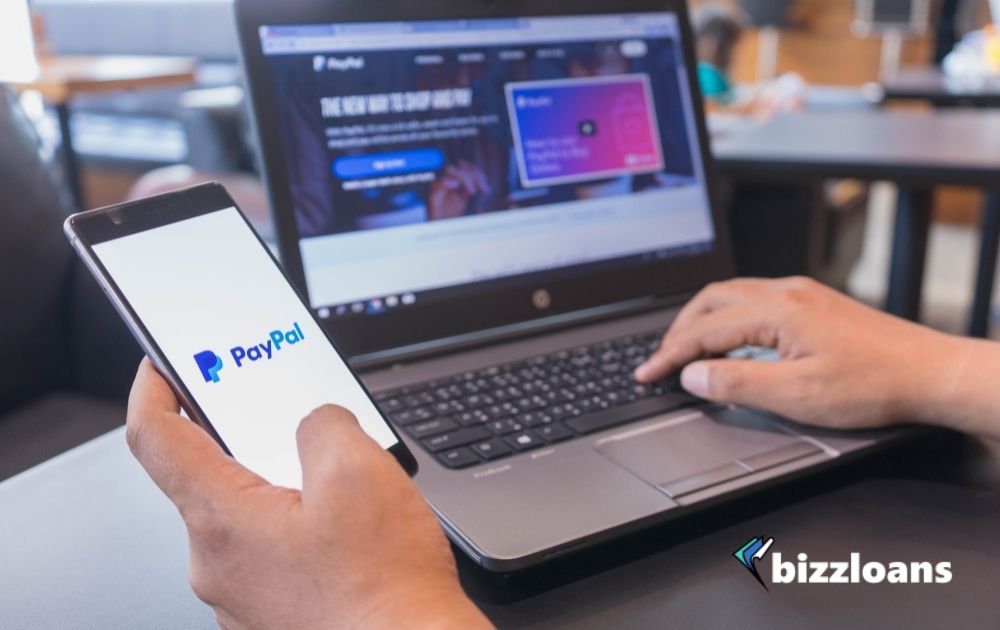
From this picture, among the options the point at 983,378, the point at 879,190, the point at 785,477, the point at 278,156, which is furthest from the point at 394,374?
the point at 879,190

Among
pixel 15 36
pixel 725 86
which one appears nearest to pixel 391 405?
pixel 725 86

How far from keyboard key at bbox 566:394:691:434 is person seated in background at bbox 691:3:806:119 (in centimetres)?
125

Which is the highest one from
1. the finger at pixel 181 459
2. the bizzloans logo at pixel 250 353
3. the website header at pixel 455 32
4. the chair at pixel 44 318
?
the website header at pixel 455 32

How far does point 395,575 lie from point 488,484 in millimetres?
152

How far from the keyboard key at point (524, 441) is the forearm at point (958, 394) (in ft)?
0.78

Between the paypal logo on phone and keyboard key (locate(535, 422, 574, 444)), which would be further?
keyboard key (locate(535, 422, 574, 444))

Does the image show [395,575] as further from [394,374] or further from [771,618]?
[394,374]

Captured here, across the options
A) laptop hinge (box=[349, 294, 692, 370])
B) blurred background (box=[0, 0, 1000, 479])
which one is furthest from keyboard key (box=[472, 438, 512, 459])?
blurred background (box=[0, 0, 1000, 479])

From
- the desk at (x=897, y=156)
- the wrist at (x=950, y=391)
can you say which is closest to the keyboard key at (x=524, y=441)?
the wrist at (x=950, y=391)

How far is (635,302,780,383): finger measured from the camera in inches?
24.3

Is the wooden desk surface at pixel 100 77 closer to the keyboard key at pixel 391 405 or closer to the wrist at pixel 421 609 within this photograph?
the keyboard key at pixel 391 405

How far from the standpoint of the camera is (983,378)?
572mm

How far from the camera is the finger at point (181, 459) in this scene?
14.5 inches

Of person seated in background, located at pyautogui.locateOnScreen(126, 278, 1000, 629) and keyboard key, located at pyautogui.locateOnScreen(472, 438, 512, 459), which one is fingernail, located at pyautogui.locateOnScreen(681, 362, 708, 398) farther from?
person seated in background, located at pyautogui.locateOnScreen(126, 278, 1000, 629)
